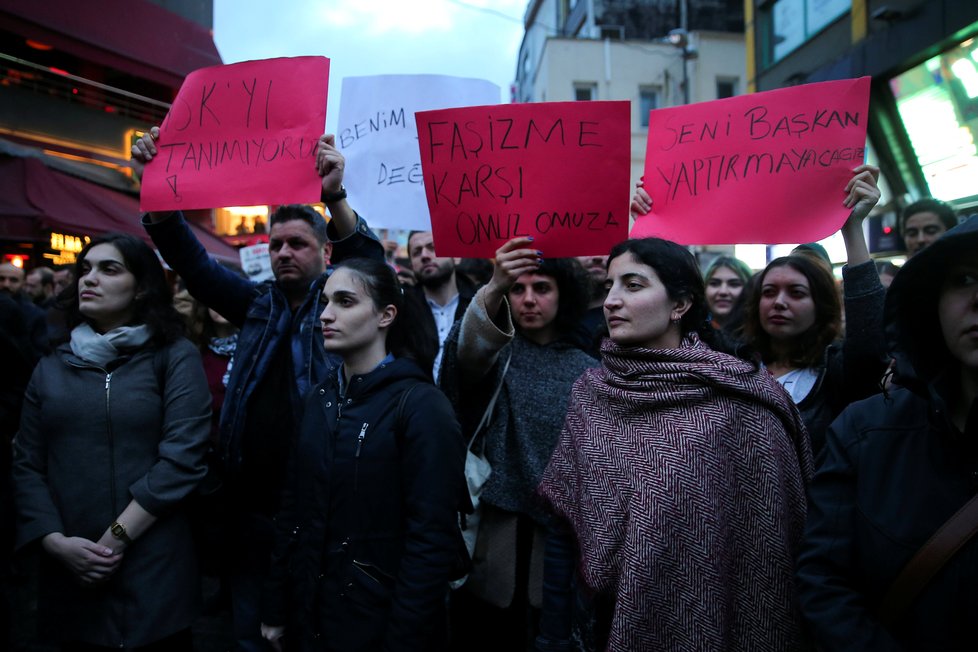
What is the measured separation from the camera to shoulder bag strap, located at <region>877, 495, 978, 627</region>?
135 centimetres

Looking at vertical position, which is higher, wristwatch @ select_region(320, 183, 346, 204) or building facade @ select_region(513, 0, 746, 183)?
building facade @ select_region(513, 0, 746, 183)

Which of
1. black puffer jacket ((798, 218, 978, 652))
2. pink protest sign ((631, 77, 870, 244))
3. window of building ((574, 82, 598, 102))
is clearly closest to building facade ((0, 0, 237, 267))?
pink protest sign ((631, 77, 870, 244))

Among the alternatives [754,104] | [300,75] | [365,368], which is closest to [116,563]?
[365,368]

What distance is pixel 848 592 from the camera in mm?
1512

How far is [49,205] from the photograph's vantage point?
7.79m

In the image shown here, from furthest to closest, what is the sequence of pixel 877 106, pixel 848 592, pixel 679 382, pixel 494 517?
1. pixel 877 106
2. pixel 494 517
3. pixel 679 382
4. pixel 848 592

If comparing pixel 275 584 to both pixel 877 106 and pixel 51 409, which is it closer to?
pixel 51 409

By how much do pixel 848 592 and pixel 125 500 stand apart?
2.40 meters

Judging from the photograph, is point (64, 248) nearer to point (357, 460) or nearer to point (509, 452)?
point (509, 452)

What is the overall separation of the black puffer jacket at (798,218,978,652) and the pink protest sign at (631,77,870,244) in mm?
548

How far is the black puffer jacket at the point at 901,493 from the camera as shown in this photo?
139cm

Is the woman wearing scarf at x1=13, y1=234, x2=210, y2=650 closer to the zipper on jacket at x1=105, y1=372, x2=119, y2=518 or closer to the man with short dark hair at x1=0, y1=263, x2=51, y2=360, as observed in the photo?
the zipper on jacket at x1=105, y1=372, x2=119, y2=518

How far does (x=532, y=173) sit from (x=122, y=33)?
37.3 feet

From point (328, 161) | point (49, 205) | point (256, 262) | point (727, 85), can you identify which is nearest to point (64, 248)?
point (49, 205)
